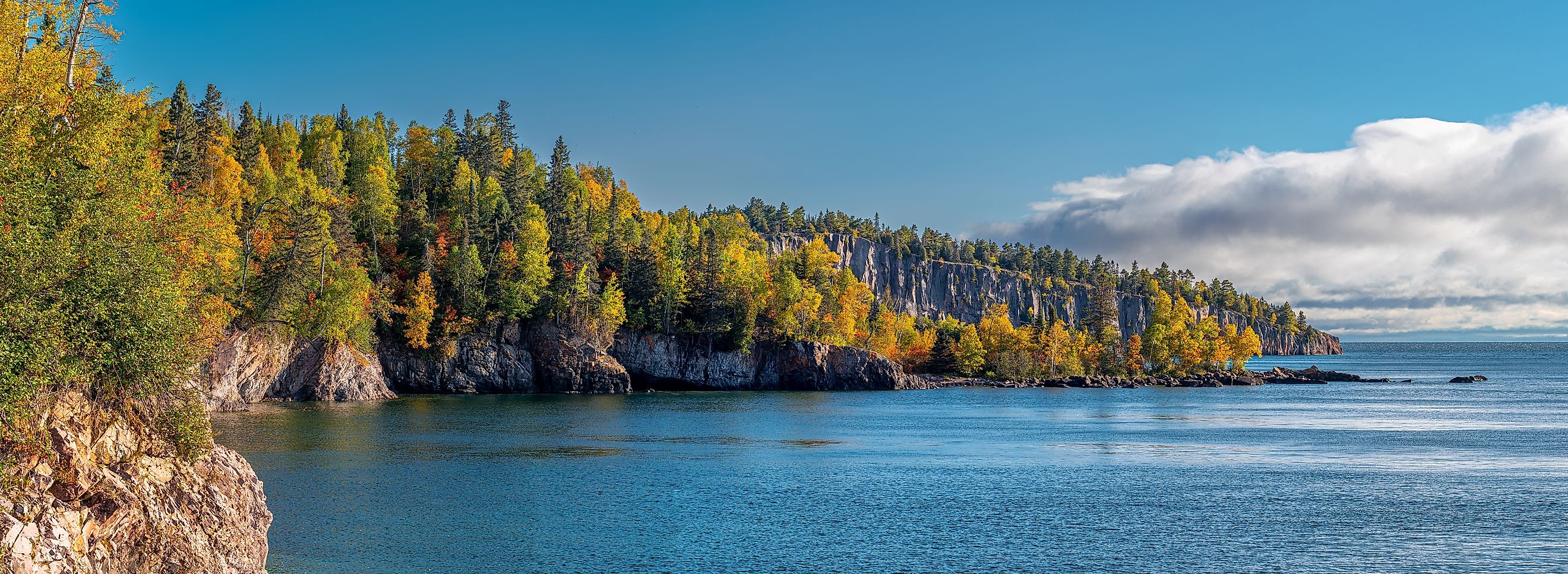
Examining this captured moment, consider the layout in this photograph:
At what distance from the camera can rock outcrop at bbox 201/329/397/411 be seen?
76438 millimetres

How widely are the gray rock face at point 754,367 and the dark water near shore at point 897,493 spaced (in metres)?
36.7

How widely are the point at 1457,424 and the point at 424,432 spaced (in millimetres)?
75460

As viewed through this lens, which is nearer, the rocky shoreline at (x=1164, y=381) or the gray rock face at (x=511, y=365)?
the gray rock face at (x=511, y=365)

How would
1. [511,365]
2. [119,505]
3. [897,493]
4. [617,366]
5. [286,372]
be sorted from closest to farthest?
[119,505], [897,493], [286,372], [511,365], [617,366]

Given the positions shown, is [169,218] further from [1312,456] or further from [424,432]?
[1312,456]

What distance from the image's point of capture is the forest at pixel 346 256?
→ 2145 cm

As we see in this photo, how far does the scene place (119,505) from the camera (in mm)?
20844

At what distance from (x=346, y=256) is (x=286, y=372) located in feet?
40.0

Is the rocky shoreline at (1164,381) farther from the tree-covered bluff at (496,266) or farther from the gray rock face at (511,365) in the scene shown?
the gray rock face at (511,365)

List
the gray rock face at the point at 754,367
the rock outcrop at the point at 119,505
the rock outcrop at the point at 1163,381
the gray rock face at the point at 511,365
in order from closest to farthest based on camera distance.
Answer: the rock outcrop at the point at 119,505 → the gray rock face at the point at 511,365 → the gray rock face at the point at 754,367 → the rock outcrop at the point at 1163,381

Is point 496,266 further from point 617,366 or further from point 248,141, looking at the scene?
point 248,141

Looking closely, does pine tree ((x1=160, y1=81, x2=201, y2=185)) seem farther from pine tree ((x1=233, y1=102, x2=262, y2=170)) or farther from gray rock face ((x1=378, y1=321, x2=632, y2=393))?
gray rock face ((x1=378, y1=321, x2=632, y2=393))

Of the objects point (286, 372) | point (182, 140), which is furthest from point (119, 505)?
point (182, 140)

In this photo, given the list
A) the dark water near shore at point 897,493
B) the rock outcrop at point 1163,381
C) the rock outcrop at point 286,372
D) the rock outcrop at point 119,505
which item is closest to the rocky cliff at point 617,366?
the rock outcrop at point 286,372
